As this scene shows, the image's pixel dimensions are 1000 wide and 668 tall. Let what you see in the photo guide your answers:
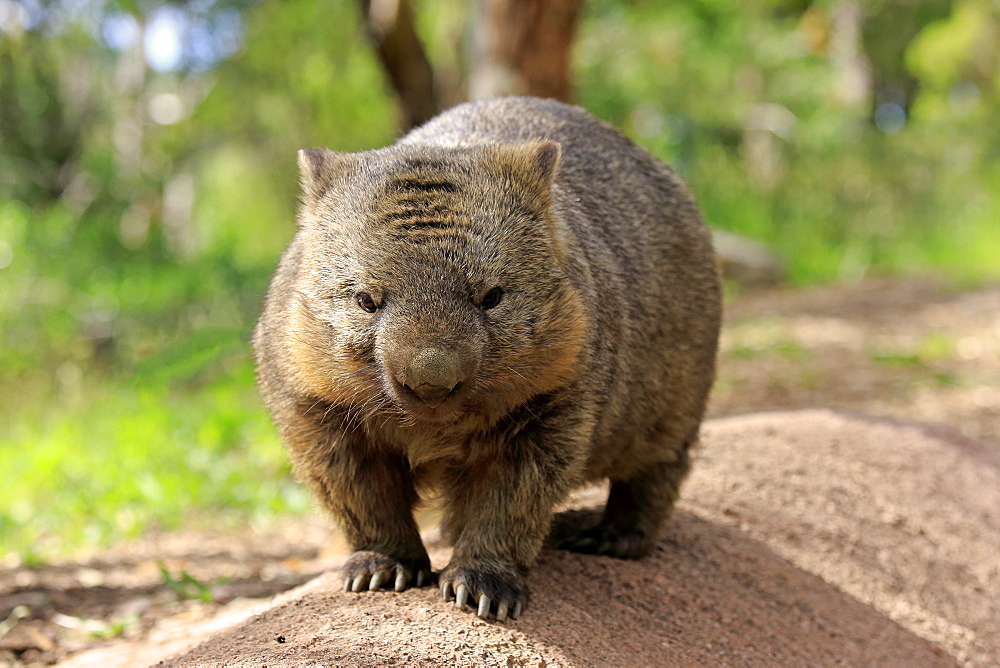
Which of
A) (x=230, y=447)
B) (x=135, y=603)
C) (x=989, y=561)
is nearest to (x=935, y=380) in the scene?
(x=989, y=561)

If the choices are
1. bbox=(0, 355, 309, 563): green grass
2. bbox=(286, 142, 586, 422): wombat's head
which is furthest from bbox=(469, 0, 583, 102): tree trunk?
bbox=(286, 142, 586, 422): wombat's head

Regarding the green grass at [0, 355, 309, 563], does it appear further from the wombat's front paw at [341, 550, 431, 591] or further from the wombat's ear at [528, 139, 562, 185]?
the wombat's ear at [528, 139, 562, 185]

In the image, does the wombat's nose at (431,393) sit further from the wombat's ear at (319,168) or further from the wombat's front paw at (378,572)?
the wombat's ear at (319,168)

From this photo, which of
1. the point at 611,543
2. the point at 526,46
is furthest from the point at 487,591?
the point at 526,46

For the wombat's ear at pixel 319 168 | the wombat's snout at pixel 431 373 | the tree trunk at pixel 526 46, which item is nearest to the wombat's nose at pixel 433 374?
the wombat's snout at pixel 431 373

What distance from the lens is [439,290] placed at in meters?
2.41

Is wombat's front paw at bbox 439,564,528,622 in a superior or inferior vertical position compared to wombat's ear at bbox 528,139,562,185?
inferior

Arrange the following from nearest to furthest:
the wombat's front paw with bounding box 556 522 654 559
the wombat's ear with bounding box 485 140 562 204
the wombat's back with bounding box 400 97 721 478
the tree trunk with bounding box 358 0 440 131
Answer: the wombat's ear with bounding box 485 140 562 204, the wombat's back with bounding box 400 97 721 478, the wombat's front paw with bounding box 556 522 654 559, the tree trunk with bounding box 358 0 440 131

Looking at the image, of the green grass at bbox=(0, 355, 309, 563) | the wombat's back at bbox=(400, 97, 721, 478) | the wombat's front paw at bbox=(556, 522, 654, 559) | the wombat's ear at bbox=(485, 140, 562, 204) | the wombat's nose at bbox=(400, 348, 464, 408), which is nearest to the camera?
the wombat's nose at bbox=(400, 348, 464, 408)

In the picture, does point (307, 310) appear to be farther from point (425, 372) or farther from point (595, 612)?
point (595, 612)

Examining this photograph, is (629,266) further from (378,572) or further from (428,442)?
(378,572)

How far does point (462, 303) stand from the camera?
242cm

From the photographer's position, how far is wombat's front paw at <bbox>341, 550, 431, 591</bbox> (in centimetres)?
279

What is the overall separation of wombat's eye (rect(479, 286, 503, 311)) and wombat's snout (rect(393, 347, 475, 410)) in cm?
21
